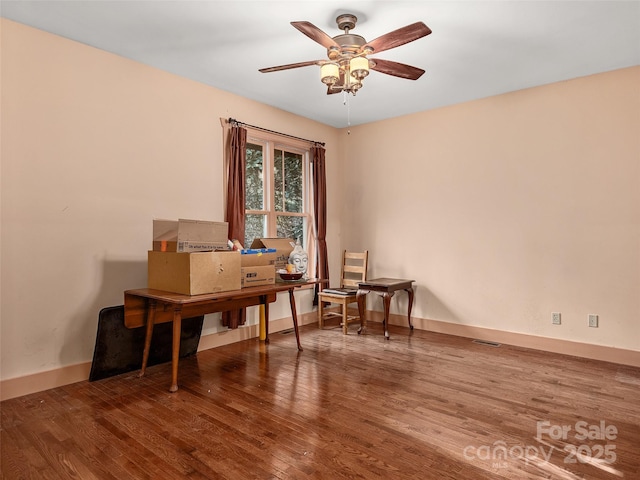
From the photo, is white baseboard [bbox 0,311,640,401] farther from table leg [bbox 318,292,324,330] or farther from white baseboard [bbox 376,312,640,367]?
table leg [bbox 318,292,324,330]

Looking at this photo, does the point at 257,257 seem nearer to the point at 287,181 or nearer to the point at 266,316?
the point at 266,316

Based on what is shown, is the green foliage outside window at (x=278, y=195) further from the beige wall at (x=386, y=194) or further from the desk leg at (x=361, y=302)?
the desk leg at (x=361, y=302)

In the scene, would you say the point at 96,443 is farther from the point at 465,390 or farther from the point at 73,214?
the point at 465,390

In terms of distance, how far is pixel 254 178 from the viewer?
463cm

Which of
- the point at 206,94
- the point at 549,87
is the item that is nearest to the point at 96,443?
the point at 206,94

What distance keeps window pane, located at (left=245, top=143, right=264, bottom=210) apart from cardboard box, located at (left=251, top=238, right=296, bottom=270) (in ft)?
2.43

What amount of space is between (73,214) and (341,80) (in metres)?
2.40

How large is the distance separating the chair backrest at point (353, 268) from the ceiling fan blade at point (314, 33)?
2.94 metres

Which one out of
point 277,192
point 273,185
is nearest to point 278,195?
point 277,192

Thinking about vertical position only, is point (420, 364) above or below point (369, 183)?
below

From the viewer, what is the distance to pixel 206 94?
4.08 m

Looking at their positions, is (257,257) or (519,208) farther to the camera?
(519,208)

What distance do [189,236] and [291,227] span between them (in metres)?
2.24

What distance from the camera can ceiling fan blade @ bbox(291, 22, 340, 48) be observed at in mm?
2319
